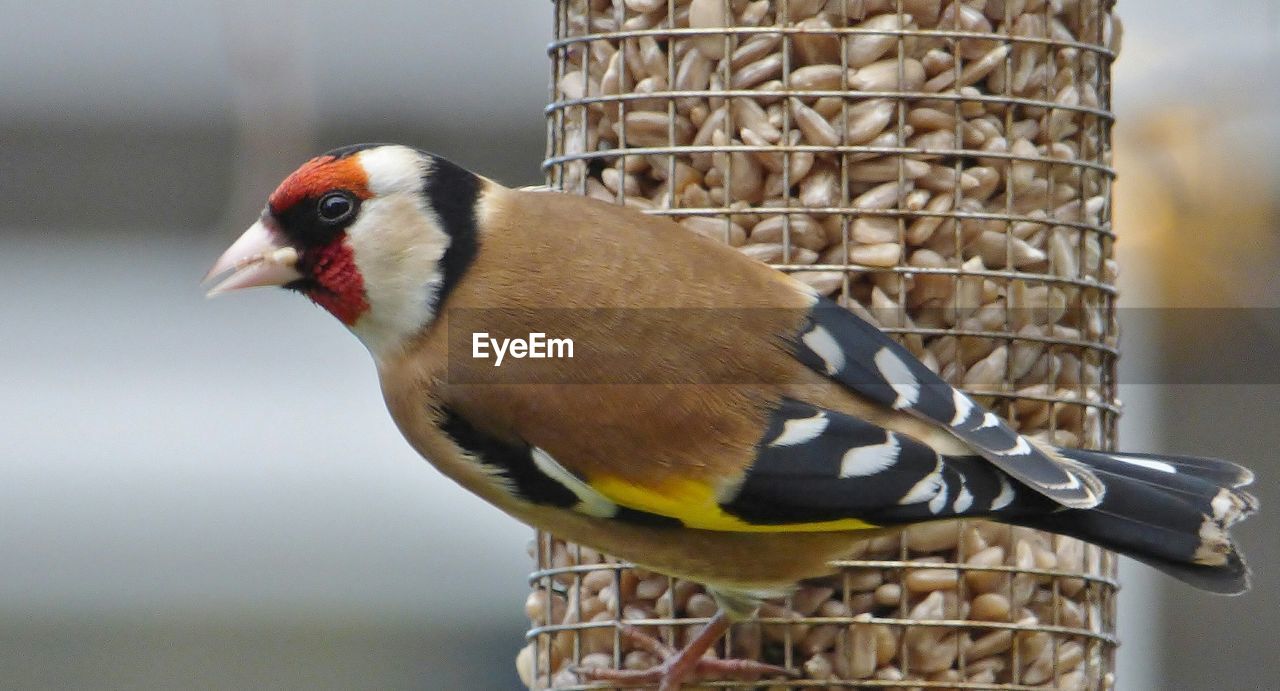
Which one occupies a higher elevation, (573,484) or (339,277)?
(339,277)

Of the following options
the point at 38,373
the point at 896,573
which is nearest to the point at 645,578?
the point at 896,573

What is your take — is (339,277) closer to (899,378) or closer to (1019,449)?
(899,378)

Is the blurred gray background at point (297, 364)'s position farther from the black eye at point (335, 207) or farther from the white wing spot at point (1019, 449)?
the white wing spot at point (1019, 449)

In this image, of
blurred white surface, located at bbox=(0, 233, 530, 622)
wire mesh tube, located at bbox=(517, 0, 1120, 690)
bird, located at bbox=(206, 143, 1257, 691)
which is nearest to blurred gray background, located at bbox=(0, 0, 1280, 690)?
blurred white surface, located at bbox=(0, 233, 530, 622)

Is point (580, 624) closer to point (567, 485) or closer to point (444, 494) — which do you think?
point (567, 485)

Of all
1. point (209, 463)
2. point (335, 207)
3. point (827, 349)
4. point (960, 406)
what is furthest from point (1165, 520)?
point (209, 463)

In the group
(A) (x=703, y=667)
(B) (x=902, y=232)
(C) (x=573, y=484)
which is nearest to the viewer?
(C) (x=573, y=484)
